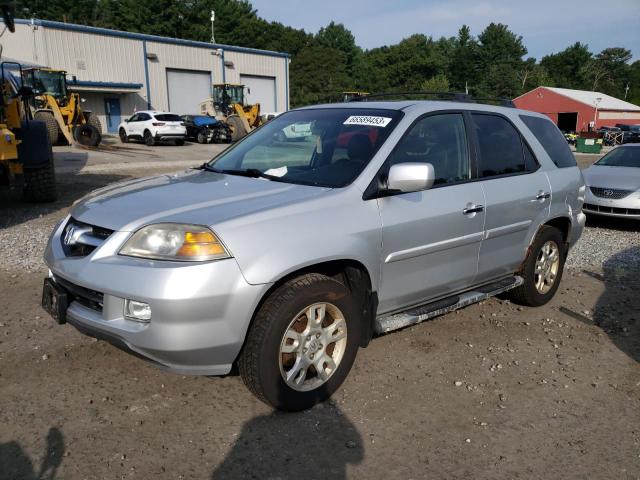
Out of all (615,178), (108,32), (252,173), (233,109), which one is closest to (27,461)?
(252,173)

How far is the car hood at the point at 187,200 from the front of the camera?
2852mm

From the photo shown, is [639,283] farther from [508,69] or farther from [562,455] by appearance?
[508,69]

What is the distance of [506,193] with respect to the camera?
13.8 feet

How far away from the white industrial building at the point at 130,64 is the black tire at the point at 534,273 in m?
27.7

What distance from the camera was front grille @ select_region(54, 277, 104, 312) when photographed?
2.85m

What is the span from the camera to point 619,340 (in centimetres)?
432

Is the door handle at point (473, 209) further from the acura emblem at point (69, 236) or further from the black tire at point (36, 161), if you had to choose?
the black tire at point (36, 161)

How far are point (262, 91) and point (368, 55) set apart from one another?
194 ft

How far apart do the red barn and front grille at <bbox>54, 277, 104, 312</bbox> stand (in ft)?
181

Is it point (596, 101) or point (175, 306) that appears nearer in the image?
point (175, 306)

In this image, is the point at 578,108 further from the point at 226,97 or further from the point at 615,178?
the point at 615,178

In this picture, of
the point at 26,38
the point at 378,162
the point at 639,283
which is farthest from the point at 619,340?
the point at 26,38

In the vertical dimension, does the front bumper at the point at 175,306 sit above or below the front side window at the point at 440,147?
below

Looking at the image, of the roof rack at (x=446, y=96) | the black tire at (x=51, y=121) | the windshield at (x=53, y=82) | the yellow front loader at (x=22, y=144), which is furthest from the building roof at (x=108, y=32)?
the roof rack at (x=446, y=96)
